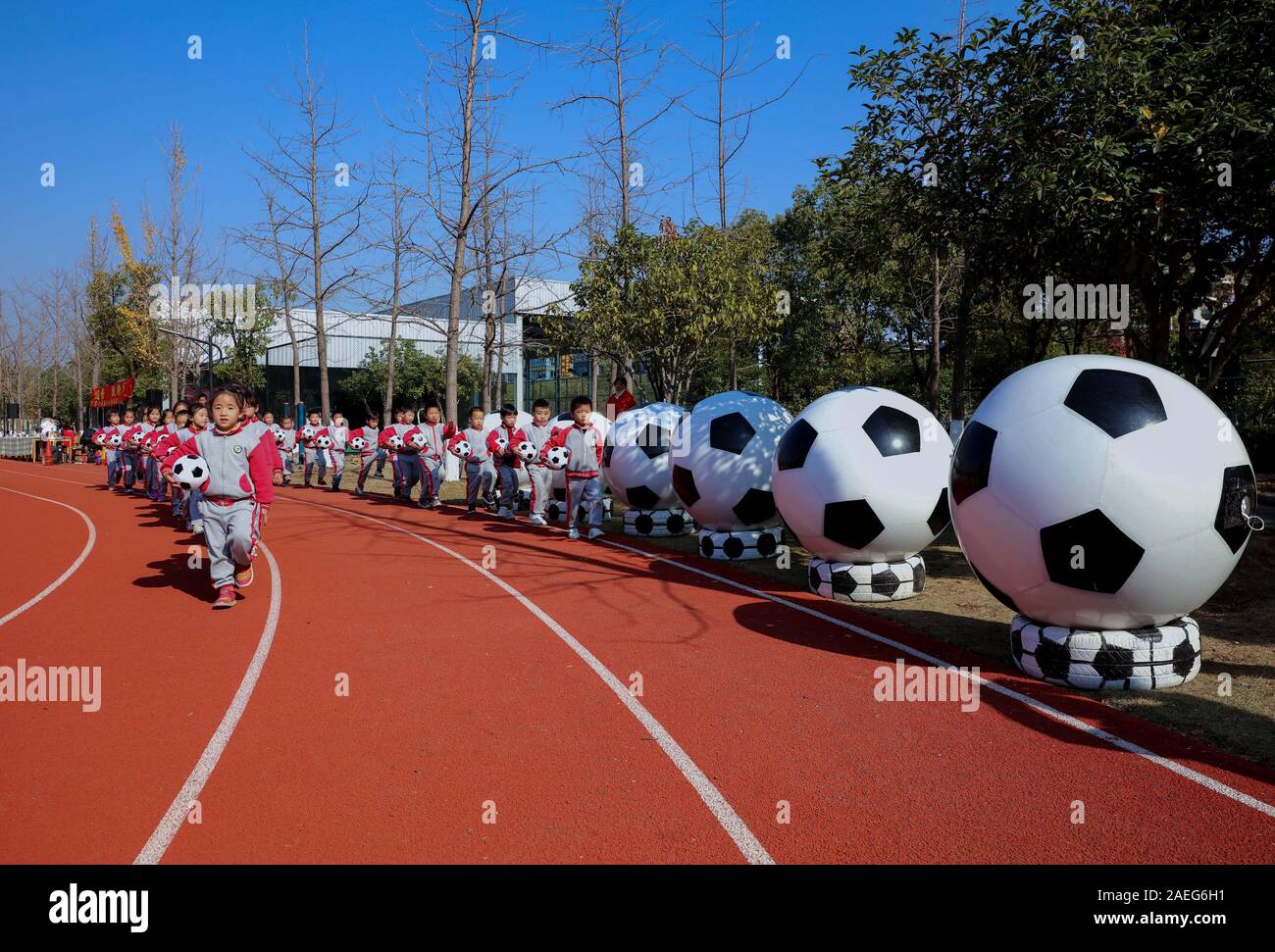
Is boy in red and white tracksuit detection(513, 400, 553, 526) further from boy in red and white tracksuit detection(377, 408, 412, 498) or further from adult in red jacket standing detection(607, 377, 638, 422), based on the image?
boy in red and white tracksuit detection(377, 408, 412, 498)

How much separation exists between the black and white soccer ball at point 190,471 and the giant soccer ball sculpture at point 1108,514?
666 cm


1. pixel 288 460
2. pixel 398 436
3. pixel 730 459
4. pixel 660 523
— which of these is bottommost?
pixel 660 523

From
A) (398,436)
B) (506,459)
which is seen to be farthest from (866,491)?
(398,436)

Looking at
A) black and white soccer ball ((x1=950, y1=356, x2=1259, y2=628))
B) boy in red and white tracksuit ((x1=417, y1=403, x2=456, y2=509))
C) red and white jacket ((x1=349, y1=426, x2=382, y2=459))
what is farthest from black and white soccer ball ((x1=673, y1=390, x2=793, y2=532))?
red and white jacket ((x1=349, y1=426, x2=382, y2=459))

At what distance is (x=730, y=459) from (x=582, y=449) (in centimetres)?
287

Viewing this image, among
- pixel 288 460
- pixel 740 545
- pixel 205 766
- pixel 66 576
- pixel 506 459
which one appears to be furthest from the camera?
pixel 288 460

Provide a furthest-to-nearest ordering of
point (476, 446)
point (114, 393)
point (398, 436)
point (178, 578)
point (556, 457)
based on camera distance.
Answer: point (114, 393)
point (398, 436)
point (476, 446)
point (556, 457)
point (178, 578)

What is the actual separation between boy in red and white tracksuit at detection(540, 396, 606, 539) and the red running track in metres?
4.29

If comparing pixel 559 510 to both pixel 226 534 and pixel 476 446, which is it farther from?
pixel 226 534

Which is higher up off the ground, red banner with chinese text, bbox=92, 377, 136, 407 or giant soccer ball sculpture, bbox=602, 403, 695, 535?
red banner with chinese text, bbox=92, 377, 136, 407

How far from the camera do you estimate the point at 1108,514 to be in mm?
5250

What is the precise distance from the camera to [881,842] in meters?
3.71

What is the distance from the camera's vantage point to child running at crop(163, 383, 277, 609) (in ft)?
27.6

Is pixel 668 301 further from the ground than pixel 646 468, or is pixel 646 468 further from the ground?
pixel 668 301
